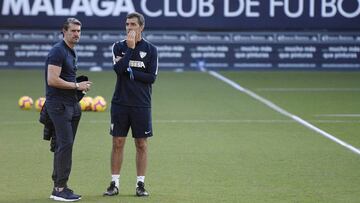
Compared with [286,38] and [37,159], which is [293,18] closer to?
[286,38]

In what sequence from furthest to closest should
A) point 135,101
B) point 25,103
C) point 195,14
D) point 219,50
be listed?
1. point 219,50
2. point 195,14
3. point 25,103
4. point 135,101

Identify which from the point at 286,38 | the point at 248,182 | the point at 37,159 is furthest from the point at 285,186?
the point at 286,38

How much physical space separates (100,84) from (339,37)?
872 cm

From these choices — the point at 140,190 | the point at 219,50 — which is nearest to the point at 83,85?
the point at 140,190

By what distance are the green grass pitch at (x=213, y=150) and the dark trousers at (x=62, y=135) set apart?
1.21 ft

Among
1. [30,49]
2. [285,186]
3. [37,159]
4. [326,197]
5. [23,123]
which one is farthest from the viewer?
[30,49]

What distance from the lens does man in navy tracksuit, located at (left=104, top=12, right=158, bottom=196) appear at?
11109mm

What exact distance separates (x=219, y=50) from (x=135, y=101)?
20.1 metres

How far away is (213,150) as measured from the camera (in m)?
15.2

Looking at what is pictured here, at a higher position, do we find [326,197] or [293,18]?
[293,18]

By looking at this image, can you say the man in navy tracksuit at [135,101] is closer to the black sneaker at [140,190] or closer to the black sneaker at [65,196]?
the black sneaker at [140,190]

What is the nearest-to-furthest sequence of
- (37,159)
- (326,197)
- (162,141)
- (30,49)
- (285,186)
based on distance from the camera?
1. (326,197)
2. (285,186)
3. (37,159)
4. (162,141)
5. (30,49)

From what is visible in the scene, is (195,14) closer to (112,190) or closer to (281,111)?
(281,111)

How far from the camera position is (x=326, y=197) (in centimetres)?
1121
